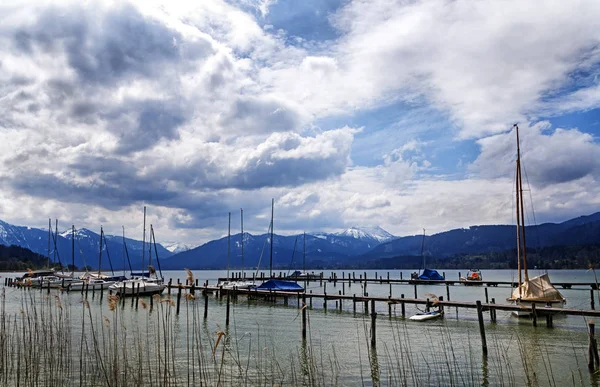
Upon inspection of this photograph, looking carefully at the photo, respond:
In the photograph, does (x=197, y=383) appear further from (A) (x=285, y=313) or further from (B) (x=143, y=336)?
(A) (x=285, y=313)

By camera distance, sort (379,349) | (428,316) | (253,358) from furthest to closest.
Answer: (428,316)
(379,349)
(253,358)

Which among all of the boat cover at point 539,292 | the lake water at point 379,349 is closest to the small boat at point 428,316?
the lake water at point 379,349

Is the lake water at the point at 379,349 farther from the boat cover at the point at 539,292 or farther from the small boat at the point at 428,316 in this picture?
the boat cover at the point at 539,292

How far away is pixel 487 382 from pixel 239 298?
43941 millimetres

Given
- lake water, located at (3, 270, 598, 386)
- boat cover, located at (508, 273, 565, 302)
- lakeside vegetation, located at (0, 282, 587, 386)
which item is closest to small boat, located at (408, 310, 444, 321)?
lake water, located at (3, 270, 598, 386)

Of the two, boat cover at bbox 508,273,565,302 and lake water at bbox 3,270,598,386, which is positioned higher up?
boat cover at bbox 508,273,565,302

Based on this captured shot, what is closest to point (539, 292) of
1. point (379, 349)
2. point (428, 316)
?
point (428, 316)

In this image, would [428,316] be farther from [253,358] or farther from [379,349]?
[253,358]

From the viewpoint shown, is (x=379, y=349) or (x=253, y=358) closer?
(x=253, y=358)

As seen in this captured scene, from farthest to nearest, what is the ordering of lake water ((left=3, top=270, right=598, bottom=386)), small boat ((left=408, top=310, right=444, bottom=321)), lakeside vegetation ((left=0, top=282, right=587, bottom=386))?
small boat ((left=408, top=310, right=444, bottom=321)) < lake water ((left=3, top=270, right=598, bottom=386)) < lakeside vegetation ((left=0, top=282, right=587, bottom=386))

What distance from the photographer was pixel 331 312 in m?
43.4

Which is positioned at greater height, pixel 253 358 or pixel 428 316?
pixel 253 358

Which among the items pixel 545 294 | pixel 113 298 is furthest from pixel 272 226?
pixel 113 298

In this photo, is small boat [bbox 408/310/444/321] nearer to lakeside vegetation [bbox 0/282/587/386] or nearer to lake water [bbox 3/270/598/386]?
lake water [bbox 3/270/598/386]
